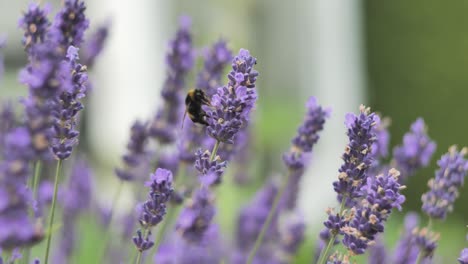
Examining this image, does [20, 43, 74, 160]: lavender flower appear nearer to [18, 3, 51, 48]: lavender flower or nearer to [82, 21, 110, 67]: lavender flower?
[18, 3, 51, 48]: lavender flower

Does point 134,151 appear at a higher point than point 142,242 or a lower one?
higher

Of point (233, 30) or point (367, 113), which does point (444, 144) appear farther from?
point (367, 113)

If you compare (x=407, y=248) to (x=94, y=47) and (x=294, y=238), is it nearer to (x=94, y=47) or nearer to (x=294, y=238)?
Answer: (x=294, y=238)

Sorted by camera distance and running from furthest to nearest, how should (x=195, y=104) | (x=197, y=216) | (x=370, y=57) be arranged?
1. (x=370, y=57)
2. (x=197, y=216)
3. (x=195, y=104)

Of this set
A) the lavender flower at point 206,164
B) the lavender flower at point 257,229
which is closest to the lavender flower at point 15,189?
the lavender flower at point 206,164

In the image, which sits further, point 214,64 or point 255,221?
point 255,221

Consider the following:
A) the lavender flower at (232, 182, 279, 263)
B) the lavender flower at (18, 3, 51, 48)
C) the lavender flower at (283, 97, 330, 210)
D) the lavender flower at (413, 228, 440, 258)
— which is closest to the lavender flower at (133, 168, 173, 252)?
the lavender flower at (18, 3, 51, 48)

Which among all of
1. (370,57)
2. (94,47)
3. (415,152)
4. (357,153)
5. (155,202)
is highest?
(370,57)

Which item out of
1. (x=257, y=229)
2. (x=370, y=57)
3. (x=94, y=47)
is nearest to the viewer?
(x=94, y=47)

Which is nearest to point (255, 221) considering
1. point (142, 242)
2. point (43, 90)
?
point (142, 242)
